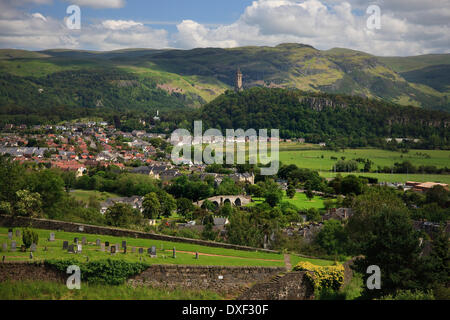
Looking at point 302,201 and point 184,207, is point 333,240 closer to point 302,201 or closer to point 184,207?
point 184,207

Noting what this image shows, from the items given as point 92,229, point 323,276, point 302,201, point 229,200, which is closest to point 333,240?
point 323,276

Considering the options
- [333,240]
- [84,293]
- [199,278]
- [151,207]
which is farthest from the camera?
[151,207]

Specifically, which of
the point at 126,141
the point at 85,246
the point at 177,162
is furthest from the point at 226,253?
the point at 126,141

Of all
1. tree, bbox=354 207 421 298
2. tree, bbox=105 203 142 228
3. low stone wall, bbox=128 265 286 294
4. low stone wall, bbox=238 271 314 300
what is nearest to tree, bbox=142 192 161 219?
tree, bbox=105 203 142 228

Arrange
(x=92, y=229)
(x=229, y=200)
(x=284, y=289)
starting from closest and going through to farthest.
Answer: (x=284, y=289)
(x=92, y=229)
(x=229, y=200)
